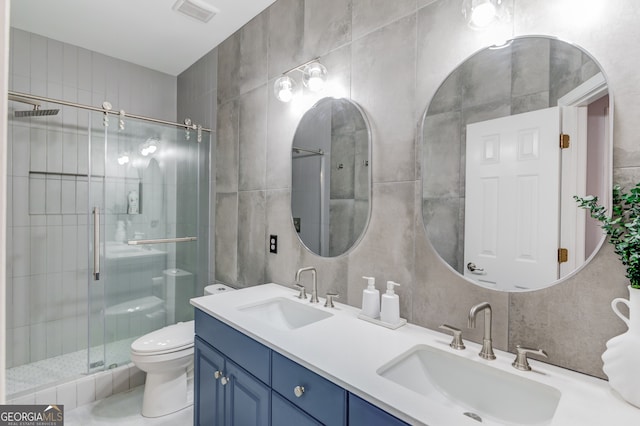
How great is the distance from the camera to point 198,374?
5.19ft

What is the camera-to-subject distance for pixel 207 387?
1516 mm

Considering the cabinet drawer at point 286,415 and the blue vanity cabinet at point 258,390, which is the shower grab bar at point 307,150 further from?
the cabinet drawer at point 286,415

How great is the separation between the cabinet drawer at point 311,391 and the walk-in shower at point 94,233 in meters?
1.76

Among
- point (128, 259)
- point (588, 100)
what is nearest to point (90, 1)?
point (128, 259)

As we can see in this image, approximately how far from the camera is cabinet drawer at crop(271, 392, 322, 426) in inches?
39.0

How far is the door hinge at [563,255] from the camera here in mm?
954

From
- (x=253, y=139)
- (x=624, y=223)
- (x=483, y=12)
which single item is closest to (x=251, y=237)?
(x=253, y=139)

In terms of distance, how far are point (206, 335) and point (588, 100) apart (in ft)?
5.75

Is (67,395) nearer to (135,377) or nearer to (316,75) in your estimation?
(135,377)

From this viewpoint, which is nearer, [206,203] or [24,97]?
[24,97]

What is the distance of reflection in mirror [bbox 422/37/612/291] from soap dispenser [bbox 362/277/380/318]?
0.33 m

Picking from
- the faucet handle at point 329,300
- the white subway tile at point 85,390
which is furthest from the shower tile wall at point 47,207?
the faucet handle at point 329,300

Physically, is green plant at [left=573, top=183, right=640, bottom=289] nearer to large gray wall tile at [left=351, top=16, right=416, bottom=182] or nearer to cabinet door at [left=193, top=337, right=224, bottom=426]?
large gray wall tile at [left=351, top=16, right=416, bottom=182]

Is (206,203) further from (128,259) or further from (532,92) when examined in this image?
(532,92)
